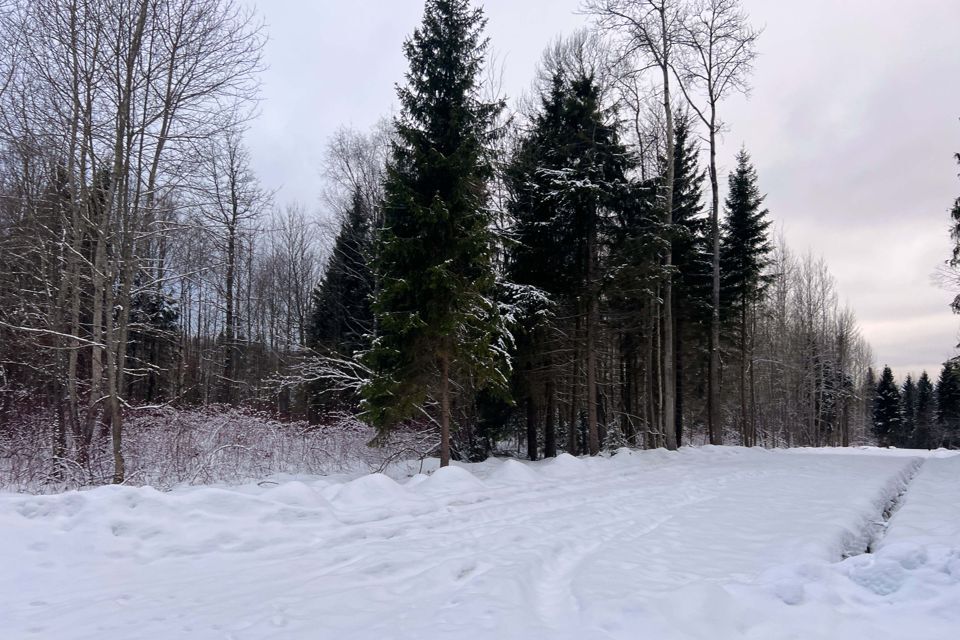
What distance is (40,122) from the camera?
937cm

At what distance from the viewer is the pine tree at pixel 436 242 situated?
1055cm

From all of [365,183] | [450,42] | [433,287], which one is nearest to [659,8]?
[450,42]

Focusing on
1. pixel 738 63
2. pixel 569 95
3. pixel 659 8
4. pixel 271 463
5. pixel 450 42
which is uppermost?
pixel 659 8

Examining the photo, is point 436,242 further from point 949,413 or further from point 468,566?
point 949,413

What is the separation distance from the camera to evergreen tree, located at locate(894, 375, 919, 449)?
→ 55406 mm

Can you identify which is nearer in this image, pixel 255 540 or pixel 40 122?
pixel 255 540

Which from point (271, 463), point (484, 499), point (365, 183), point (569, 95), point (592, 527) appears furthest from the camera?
point (365, 183)

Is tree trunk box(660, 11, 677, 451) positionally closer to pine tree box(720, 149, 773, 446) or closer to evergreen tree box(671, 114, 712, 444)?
evergreen tree box(671, 114, 712, 444)

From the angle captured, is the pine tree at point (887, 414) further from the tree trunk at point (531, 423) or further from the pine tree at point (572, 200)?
the pine tree at point (572, 200)

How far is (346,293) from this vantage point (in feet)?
83.0

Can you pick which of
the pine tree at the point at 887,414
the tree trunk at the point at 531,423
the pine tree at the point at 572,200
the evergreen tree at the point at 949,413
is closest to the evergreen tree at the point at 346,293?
the pine tree at the point at 572,200

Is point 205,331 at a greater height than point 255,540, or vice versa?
point 205,331

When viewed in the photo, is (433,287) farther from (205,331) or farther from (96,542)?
(205,331)

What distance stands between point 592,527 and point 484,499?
2.19 meters
